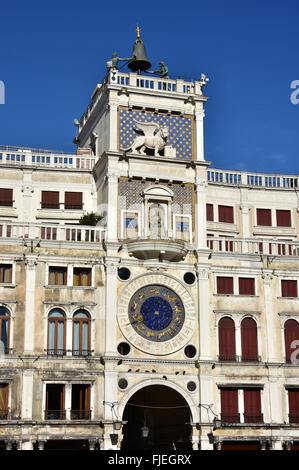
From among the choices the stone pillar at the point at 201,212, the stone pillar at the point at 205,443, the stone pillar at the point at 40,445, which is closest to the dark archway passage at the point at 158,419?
the stone pillar at the point at 205,443

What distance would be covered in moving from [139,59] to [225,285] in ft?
54.5

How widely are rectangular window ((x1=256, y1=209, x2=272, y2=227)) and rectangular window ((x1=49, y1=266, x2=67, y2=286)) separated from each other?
51.7ft

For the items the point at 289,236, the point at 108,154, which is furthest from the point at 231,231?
the point at 108,154

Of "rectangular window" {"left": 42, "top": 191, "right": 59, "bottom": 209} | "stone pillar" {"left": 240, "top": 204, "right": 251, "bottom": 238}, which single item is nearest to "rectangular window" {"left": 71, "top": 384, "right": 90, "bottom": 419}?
"rectangular window" {"left": 42, "top": 191, "right": 59, "bottom": 209}

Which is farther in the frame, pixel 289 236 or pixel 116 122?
pixel 289 236

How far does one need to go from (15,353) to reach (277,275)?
17452mm

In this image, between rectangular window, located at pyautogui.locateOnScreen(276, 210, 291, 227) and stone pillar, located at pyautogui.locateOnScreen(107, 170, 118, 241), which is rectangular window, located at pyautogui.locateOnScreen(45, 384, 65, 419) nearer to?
stone pillar, located at pyautogui.locateOnScreen(107, 170, 118, 241)

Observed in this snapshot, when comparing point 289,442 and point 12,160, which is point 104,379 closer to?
point 289,442

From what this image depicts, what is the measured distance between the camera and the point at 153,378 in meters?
54.2

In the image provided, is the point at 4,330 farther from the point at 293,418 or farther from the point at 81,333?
the point at 293,418

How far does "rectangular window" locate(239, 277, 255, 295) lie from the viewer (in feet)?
190

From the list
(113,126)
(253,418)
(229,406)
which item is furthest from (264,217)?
(253,418)

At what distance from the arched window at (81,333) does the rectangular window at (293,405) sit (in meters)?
13.1

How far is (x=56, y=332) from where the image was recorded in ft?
176
